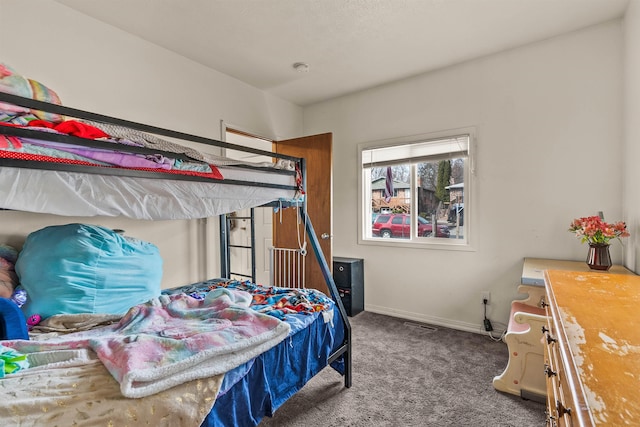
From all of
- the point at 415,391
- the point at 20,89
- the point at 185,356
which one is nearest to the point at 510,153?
the point at 415,391

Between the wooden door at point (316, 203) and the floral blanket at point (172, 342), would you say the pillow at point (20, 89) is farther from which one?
the wooden door at point (316, 203)

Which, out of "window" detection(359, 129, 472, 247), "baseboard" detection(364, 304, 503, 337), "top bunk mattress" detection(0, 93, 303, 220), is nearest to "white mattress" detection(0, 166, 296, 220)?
"top bunk mattress" detection(0, 93, 303, 220)

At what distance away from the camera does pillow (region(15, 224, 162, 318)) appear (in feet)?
5.15

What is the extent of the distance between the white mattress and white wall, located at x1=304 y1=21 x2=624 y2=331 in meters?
1.87

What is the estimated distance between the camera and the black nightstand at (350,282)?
3328mm

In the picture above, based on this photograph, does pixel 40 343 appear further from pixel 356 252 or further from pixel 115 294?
pixel 356 252

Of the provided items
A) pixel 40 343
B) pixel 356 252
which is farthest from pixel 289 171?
pixel 356 252

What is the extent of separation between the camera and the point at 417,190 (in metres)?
3.29

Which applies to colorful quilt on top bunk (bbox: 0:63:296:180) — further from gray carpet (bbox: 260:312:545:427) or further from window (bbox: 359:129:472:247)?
window (bbox: 359:129:472:247)

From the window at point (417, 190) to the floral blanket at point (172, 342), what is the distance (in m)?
2.21

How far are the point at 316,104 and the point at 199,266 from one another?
7.92ft

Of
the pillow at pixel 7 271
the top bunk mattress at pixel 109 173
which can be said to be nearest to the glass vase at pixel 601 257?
the top bunk mattress at pixel 109 173

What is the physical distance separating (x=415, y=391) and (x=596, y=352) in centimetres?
147

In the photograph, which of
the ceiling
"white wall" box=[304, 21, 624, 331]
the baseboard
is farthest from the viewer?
the baseboard
